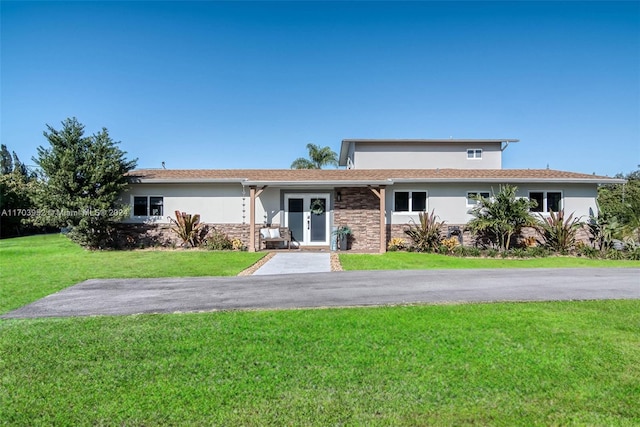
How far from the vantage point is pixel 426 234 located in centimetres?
1513

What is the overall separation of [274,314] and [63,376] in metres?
2.84

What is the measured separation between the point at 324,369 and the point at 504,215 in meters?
13.2

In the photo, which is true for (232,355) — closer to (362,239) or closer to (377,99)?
(362,239)

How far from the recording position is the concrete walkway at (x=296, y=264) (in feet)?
33.2

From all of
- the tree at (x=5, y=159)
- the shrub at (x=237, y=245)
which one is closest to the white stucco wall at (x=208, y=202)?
the shrub at (x=237, y=245)

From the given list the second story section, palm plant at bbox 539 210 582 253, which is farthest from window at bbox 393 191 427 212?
palm plant at bbox 539 210 582 253

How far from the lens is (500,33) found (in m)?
14.1

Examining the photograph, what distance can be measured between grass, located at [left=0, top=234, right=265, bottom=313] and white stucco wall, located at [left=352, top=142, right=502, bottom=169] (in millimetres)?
10083

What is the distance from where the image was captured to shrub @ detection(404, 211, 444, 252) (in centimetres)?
1509

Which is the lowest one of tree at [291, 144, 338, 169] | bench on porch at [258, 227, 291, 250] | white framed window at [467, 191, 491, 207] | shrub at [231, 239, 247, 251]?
shrub at [231, 239, 247, 251]

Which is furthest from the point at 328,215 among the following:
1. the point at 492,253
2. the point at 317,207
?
the point at 492,253

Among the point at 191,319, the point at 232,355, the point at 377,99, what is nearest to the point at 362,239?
the point at 377,99

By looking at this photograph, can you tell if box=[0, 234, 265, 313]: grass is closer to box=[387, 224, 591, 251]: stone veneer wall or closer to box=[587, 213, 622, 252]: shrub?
box=[387, 224, 591, 251]: stone veneer wall

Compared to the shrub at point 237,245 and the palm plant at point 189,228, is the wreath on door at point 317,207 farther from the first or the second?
the palm plant at point 189,228
